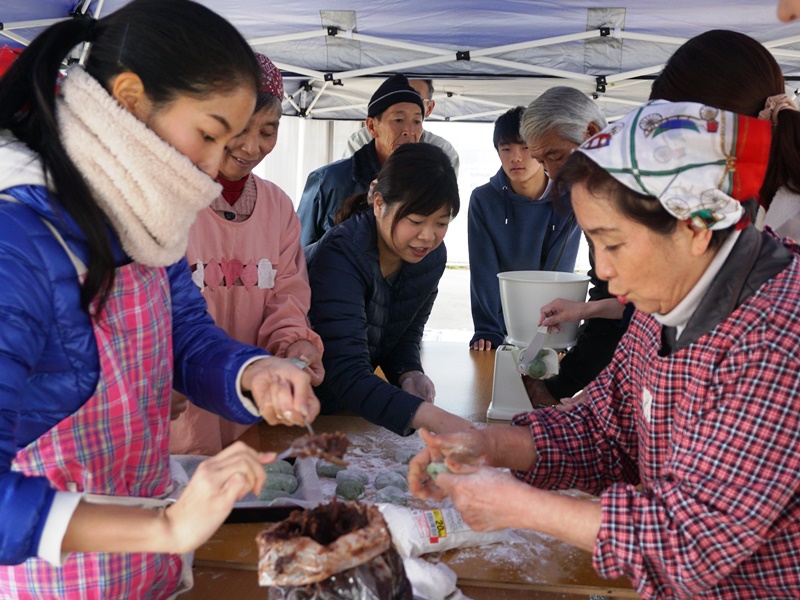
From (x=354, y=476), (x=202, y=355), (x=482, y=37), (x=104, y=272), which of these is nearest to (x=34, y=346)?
(x=104, y=272)

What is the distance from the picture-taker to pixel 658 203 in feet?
4.52

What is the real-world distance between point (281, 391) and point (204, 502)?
41 cm

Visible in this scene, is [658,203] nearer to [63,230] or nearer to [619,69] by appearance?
[63,230]

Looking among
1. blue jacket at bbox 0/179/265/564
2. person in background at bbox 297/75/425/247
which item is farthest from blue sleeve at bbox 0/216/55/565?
person in background at bbox 297/75/425/247

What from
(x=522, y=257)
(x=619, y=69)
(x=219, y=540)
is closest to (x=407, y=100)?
(x=522, y=257)

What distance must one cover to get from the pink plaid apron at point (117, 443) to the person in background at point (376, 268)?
1055mm

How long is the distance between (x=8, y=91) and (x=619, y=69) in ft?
17.7

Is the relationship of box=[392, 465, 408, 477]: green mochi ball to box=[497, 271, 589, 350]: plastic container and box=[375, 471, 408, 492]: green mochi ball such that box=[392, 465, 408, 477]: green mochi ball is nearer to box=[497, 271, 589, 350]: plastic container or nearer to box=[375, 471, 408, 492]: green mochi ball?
box=[375, 471, 408, 492]: green mochi ball

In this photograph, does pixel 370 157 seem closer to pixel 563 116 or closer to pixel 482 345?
pixel 482 345

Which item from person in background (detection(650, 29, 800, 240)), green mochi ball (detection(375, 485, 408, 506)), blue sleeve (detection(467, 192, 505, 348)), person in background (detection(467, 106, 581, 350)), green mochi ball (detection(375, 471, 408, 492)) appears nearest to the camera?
person in background (detection(650, 29, 800, 240))

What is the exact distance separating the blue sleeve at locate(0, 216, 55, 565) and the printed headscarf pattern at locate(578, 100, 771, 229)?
3.33 ft

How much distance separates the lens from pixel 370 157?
436 cm

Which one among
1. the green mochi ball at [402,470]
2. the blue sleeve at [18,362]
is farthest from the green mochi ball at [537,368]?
the blue sleeve at [18,362]

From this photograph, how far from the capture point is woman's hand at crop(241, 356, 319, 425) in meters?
1.50
